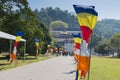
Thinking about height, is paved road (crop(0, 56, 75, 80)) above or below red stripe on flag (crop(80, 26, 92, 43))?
below

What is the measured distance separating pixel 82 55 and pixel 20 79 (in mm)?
8468

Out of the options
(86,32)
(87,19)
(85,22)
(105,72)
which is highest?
(87,19)

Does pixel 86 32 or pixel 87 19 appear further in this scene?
pixel 86 32

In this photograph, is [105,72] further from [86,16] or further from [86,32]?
[86,16]

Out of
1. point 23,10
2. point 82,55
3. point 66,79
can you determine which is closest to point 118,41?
point 23,10

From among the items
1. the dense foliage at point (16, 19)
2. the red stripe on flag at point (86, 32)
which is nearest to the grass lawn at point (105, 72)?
the red stripe on flag at point (86, 32)

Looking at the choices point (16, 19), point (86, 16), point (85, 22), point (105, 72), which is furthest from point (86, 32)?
point (16, 19)

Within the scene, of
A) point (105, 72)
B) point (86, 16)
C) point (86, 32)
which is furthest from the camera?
point (105, 72)

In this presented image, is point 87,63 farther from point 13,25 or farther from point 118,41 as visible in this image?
point 118,41

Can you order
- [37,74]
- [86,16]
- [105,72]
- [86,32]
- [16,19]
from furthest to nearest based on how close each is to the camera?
1. [16,19]
2. [105,72]
3. [37,74]
4. [86,32]
5. [86,16]

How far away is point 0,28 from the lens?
58.6 metres

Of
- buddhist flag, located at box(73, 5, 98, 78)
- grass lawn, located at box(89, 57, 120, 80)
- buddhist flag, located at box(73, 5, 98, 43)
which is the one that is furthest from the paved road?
buddhist flag, located at box(73, 5, 98, 43)

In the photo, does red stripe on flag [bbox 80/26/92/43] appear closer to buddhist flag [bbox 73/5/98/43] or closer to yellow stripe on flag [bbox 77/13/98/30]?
buddhist flag [bbox 73/5/98/43]

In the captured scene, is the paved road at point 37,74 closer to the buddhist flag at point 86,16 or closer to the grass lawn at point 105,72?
the grass lawn at point 105,72
